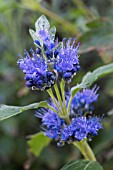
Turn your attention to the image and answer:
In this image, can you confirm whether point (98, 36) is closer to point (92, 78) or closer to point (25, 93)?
point (25, 93)

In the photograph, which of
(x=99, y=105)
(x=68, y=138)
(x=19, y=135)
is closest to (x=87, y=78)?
(x=68, y=138)

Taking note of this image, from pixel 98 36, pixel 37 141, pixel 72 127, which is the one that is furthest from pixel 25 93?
pixel 72 127

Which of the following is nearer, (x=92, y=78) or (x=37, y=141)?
(x=92, y=78)

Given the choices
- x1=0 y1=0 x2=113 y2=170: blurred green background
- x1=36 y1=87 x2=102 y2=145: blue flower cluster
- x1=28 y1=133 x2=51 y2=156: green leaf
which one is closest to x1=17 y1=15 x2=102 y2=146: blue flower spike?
x1=36 y1=87 x2=102 y2=145: blue flower cluster

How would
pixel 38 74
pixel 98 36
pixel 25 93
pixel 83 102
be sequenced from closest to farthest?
pixel 38 74, pixel 83 102, pixel 98 36, pixel 25 93

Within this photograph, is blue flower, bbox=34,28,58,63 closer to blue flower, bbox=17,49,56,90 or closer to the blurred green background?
blue flower, bbox=17,49,56,90

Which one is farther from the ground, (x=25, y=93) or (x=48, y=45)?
(x=25, y=93)

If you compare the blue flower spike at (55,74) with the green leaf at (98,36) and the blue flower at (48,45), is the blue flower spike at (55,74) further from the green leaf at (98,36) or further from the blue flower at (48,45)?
the green leaf at (98,36)

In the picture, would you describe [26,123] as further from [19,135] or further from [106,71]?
[106,71]
